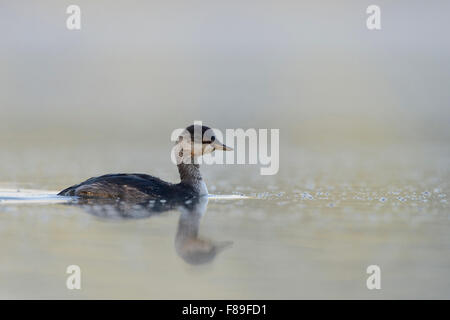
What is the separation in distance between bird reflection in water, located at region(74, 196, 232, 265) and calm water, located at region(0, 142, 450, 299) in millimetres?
24

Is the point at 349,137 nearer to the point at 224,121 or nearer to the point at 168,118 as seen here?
the point at 224,121

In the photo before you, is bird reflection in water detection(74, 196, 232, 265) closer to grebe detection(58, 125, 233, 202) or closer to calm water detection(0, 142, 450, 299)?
calm water detection(0, 142, 450, 299)

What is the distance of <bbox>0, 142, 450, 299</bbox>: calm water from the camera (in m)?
6.04

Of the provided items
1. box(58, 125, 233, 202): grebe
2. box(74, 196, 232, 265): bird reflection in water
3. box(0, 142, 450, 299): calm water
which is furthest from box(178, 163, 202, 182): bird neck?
box(0, 142, 450, 299): calm water

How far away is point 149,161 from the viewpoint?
17.5 meters

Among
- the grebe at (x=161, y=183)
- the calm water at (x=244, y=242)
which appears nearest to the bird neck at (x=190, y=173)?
the grebe at (x=161, y=183)

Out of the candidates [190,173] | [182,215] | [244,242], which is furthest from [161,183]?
[244,242]

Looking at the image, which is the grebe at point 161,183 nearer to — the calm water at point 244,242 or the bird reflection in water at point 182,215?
the bird reflection in water at point 182,215

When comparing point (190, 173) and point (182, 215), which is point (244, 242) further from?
point (190, 173)

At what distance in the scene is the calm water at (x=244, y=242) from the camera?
6039 mm

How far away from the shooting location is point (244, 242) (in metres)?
7.61

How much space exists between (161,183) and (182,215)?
1.36 m
